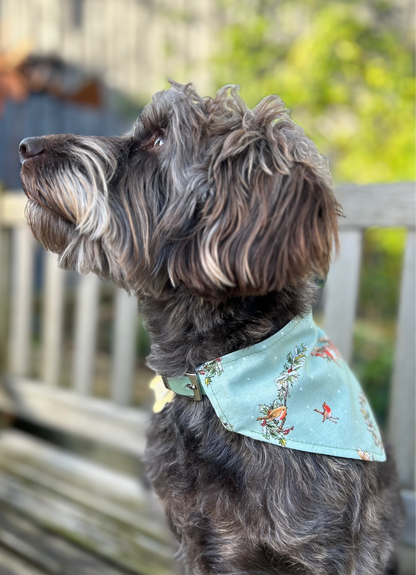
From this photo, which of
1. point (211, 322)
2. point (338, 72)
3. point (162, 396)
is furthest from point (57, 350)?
point (338, 72)

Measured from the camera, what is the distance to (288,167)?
3.35 feet

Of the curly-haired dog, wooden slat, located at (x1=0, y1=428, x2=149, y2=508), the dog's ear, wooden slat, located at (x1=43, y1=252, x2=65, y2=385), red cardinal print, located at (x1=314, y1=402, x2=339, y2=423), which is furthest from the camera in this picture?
wooden slat, located at (x1=43, y1=252, x2=65, y2=385)

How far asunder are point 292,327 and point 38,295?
3669 mm

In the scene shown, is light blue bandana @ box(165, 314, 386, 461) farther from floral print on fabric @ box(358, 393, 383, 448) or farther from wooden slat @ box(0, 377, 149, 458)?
wooden slat @ box(0, 377, 149, 458)

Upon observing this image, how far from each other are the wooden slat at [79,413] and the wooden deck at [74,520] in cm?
18

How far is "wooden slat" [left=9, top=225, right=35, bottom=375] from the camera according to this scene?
9.00ft

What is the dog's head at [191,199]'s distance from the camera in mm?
991

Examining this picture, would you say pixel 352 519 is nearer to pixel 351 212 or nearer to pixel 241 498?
pixel 241 498

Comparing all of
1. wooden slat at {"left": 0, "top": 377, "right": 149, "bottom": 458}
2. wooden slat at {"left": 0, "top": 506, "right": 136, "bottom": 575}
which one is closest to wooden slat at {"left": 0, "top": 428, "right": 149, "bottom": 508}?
wooden slat at {"left": 0, "top": 377, "right": 149, "bottom": 458}

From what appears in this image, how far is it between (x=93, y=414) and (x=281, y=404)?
1540mm

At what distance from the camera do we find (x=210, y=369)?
119 cm

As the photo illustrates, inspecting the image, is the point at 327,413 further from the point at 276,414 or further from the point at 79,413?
the point at 79,413

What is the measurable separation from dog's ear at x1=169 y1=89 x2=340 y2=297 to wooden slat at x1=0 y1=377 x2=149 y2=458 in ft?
4.76

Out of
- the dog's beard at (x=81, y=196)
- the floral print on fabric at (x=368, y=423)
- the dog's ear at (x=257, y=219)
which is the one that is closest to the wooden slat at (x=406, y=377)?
the floral print on fabric at (x=368, y=423)
